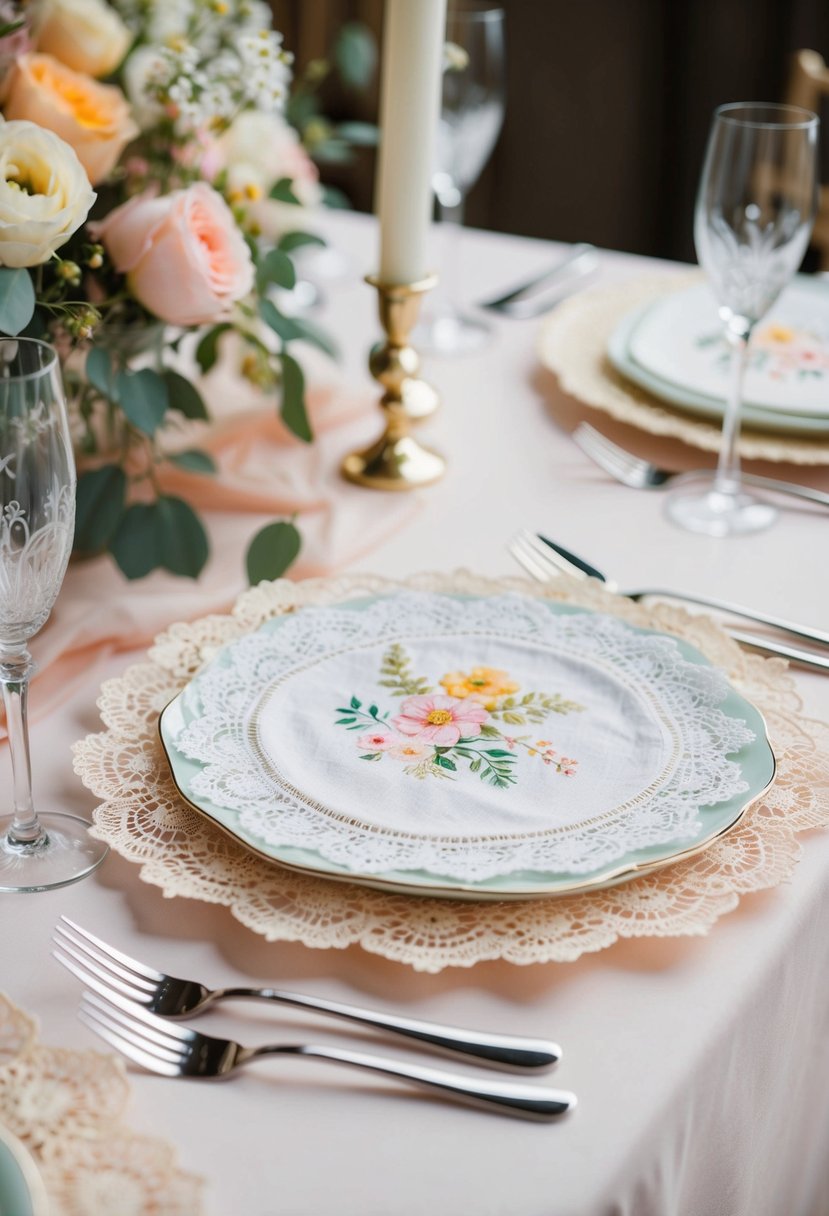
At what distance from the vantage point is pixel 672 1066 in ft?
1.73

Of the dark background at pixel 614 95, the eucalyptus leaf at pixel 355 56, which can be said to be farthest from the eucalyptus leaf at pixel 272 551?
the dark background at pixel 614 95

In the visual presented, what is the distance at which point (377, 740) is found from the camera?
684mm

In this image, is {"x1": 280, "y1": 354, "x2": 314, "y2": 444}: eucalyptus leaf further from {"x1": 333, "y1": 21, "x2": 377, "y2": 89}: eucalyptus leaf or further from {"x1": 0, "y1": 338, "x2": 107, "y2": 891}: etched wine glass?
{"x1": 333, "y1": 21, "x2": 377, "y2": 89}: eucalyptus leaf

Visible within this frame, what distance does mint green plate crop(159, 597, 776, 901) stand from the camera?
57 cm

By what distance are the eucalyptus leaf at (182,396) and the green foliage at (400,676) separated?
294mm

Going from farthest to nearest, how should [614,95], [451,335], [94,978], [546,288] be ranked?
[614,95] < [546,288] < [451,335] < [94,978]

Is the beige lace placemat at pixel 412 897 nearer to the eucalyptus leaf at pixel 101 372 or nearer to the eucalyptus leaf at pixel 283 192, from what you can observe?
the eucalyptus leaf at pixel 101 372

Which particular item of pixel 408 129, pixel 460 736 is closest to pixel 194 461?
pixel 408 129

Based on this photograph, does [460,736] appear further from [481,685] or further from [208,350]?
[208,350]

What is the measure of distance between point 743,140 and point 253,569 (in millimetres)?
474

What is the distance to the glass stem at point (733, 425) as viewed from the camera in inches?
39.0

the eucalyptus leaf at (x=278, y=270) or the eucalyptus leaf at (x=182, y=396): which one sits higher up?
the eucalyptus leaf at (x=278, y=270)

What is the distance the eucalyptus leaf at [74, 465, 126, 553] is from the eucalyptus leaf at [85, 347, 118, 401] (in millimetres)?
73

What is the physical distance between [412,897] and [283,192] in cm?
67
